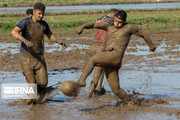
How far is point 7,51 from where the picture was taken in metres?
14.7

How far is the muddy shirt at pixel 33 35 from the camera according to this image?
7.12 meters

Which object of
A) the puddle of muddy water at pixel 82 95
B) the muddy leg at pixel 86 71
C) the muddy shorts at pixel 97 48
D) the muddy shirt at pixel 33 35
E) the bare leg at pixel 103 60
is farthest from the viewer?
the muddy shorts at pixel 97 48

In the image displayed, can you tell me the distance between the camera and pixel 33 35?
23.6ft

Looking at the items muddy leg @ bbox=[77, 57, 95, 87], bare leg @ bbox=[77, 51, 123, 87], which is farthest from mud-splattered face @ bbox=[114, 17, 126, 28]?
muddy leg @ bbox=[77, 57, 95, 87]

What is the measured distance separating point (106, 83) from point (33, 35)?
9.74ft

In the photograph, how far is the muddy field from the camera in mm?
6539

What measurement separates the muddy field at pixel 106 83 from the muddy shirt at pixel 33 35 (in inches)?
42.5

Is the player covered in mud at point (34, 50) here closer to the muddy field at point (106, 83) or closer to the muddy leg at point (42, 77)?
the muddy leg at point (42, 77)

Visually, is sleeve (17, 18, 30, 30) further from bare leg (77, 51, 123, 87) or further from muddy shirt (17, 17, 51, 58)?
bare leg (77, 51, 123, 87)

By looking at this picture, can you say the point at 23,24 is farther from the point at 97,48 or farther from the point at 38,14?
the point at 97,48

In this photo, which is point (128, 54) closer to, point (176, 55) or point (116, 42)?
point (176, 55)

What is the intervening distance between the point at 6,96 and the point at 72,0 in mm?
58927

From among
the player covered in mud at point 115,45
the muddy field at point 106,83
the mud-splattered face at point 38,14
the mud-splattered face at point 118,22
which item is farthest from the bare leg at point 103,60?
the mud-splattered face at point 38,14

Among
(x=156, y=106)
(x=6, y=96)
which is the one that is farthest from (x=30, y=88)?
(x=156, y=106)
